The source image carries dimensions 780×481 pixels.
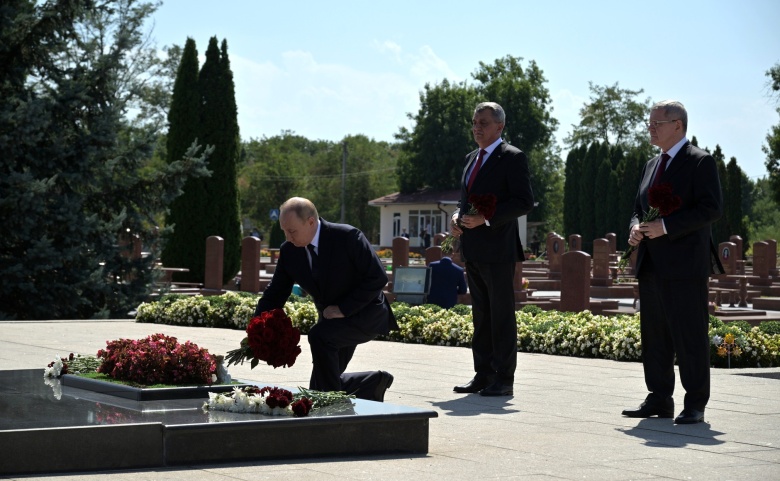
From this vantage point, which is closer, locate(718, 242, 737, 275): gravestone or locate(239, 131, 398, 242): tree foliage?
locate(718, 242, 737, 275): gravestone

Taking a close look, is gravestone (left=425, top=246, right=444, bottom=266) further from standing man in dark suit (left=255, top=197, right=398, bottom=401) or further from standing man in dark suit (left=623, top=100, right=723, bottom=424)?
standing man in dark suit (left=255, top=197, right=398, bottom=401)

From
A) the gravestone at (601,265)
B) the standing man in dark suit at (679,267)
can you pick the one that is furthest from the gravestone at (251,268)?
the standing man in dark suit at (679,267)

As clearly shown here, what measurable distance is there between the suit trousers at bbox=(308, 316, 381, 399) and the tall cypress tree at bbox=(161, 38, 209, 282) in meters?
23.8

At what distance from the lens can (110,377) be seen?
23.1 ft

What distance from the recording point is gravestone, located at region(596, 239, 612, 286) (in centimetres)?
3425

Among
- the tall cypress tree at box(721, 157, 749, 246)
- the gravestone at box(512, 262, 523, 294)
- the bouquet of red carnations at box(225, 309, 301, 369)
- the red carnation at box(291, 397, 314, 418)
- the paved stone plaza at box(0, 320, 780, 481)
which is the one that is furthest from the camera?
the tall cypress tree at box(721, 157, 749, 246)

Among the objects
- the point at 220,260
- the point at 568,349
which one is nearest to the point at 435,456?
the point at 568,349

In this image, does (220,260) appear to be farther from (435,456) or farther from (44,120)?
(435,456)

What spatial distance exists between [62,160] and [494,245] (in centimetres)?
1328

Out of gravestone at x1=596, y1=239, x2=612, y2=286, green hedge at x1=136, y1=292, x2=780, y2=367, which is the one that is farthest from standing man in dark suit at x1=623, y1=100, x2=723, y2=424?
gravestone at x1=596, y1=239, x2=612, y2=286

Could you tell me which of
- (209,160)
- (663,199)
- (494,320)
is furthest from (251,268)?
(663,199)

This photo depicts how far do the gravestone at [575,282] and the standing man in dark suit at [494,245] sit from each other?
34.2 feet

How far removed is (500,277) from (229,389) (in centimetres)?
257

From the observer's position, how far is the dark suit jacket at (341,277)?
7031mm
